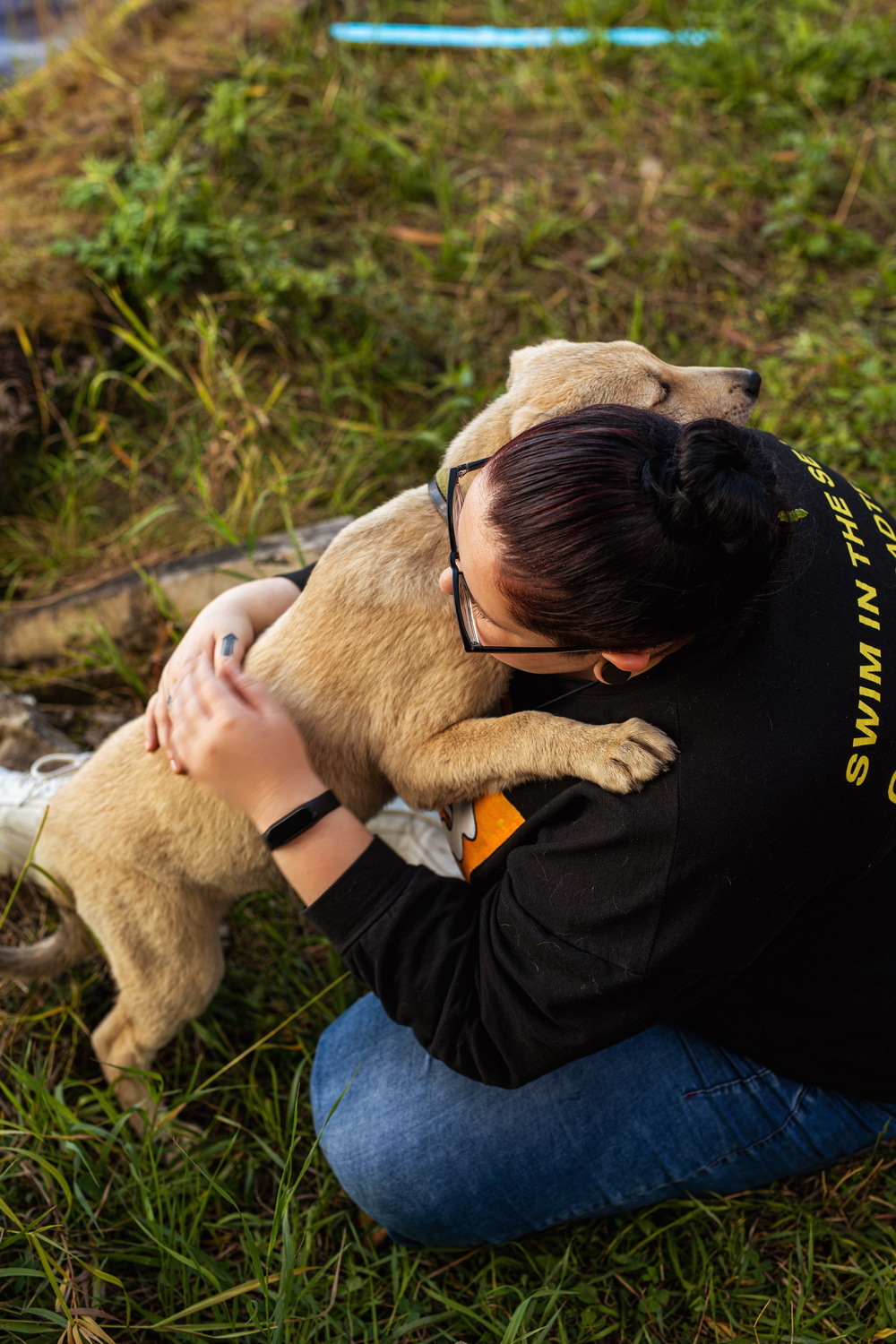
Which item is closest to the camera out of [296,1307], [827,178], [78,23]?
[296,1307]

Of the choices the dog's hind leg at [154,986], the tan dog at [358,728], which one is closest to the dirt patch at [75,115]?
the tan dog at [358,728]

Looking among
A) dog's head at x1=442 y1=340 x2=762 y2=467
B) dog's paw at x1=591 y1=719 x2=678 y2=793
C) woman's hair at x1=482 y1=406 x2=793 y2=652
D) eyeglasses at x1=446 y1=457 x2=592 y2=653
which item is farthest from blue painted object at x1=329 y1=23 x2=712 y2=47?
dog's paw at x1=591 y1=719 x2=678 y2=793

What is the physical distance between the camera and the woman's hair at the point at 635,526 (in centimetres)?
165

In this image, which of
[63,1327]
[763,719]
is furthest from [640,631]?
[63,1327]

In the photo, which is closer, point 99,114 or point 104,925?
point 104,925

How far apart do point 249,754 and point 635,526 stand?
111 cm

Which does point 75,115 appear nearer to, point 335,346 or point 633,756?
point 335,346

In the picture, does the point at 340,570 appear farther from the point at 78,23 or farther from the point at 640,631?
the point at 78,23

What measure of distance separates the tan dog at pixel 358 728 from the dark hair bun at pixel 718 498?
0.69 meters

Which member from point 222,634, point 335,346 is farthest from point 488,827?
point 335,346

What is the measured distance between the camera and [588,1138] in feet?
7.81

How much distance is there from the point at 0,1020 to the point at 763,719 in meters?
2.71

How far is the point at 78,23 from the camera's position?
6.23m

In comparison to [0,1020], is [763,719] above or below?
above
